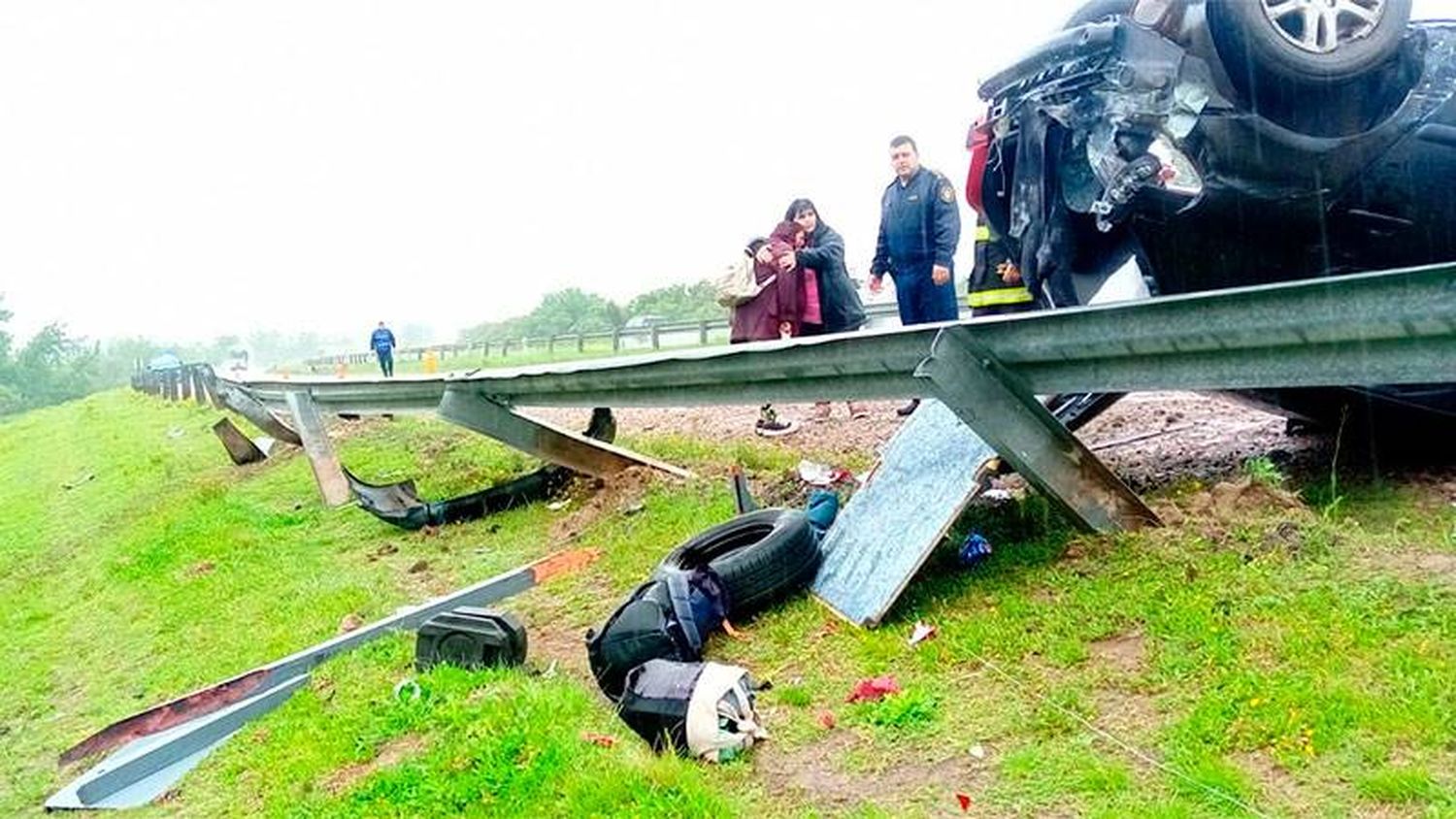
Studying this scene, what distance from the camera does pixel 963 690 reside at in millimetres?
3080

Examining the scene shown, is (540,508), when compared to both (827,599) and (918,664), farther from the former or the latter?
(918,664)

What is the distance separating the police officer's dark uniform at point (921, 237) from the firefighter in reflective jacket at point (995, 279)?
1099 mm

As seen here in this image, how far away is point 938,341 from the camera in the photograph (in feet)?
11.5

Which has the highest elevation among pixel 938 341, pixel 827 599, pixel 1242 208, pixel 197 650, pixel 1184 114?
pixel 1184 114

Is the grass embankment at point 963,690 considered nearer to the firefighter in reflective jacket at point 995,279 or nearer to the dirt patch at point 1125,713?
the dirt patch at point 1125,713

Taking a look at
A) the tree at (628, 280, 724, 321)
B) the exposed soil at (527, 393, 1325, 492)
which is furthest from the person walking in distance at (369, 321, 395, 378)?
the exposed soil at (527, 393, 1325, 492)

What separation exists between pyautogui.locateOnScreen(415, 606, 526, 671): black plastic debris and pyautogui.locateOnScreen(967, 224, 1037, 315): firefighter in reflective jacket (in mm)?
2885

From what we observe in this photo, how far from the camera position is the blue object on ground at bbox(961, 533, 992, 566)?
3.93 metres

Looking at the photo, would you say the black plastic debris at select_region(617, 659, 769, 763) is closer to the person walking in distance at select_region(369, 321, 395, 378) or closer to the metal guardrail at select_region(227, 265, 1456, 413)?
the metal guardrail at select_region(227, 265, 1456, 413)

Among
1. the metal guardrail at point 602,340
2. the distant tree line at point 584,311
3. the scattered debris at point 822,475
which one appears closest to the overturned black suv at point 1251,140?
the scattered debris at point 822,475

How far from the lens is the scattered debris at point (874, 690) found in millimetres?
3141

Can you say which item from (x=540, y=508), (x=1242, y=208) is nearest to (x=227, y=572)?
(x=540, y=508)

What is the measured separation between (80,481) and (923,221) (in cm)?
1285

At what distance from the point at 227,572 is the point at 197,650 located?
144 centimetres
